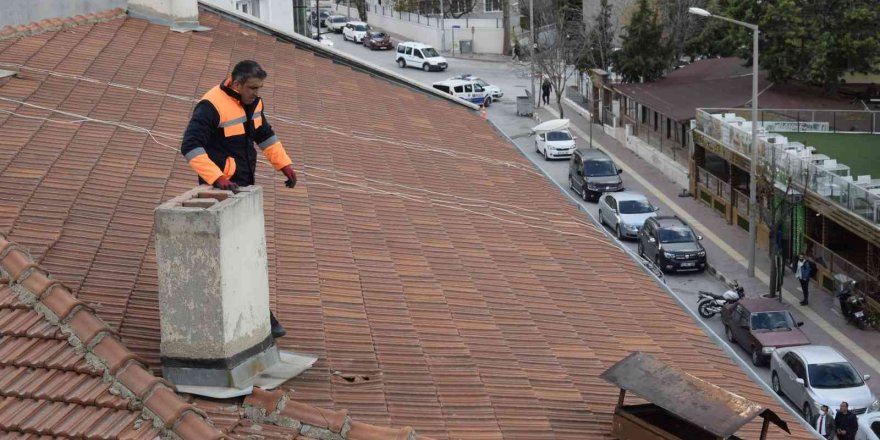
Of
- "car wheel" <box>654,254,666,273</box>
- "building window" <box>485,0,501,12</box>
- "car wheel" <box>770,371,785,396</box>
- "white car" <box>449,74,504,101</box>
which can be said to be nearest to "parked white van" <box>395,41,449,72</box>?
"white car" <box>449,74,504,101</box>

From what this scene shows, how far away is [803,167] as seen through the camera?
1401 inches

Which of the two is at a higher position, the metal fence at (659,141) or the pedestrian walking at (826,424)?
the metal fence at (659,141)

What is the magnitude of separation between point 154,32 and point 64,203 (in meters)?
9.57

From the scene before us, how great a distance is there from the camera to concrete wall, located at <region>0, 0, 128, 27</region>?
20906 mm

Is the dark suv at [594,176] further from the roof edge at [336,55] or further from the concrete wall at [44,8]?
the concrete wall at [44,8]

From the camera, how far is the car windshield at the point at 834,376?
27.0 meters

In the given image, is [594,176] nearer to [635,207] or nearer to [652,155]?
[635,207]

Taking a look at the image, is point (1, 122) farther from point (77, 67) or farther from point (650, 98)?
point (650, 98)

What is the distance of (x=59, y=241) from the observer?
33.4 feet

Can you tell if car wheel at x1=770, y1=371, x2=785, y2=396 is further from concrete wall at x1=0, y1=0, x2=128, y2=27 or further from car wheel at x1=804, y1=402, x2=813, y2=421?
concrete wall at x1=0, y1=0, x2=128, y2=27

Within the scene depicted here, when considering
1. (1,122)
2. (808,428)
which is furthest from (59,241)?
(808,428)

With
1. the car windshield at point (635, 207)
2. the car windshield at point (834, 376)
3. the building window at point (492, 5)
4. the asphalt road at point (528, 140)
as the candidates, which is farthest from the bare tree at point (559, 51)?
the car windshield at point (834, 376)

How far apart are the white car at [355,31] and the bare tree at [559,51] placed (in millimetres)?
20445

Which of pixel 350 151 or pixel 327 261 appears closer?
pixel 327 261
